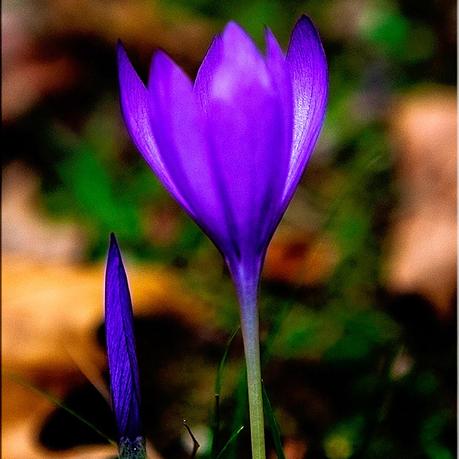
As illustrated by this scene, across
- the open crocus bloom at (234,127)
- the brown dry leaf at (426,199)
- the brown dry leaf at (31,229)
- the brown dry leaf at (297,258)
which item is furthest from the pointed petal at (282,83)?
the brown dry leaf at (31,229)

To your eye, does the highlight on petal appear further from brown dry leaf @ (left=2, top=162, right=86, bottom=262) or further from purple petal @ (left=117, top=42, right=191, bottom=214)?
brown dry leaf @ (left=2, top=162, right=86, bottom=262)

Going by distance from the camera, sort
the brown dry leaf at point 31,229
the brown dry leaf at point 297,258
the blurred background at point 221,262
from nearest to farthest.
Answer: the blurred background at point 221,262
the brown dry leaf at point 297,258
the brown dry leaf at point 31,229

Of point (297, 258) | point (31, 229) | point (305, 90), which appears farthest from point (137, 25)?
point (305, 90)

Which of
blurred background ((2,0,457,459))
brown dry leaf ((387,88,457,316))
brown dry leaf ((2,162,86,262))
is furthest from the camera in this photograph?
brown dry leaf ((2,162,86,262))

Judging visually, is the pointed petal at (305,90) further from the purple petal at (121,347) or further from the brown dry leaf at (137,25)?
the brown dry leaf at (137,25)

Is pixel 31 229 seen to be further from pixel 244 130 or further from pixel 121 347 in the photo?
pixel 244 130

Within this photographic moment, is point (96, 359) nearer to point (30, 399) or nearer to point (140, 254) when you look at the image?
point (30, 399)

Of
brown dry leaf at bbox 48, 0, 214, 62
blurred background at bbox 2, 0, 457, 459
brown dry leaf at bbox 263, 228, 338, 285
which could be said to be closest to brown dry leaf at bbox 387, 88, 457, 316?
blurred background at bbox 2, 0, 457, 459

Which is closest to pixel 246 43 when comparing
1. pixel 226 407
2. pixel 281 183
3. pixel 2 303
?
pixel 281 183
